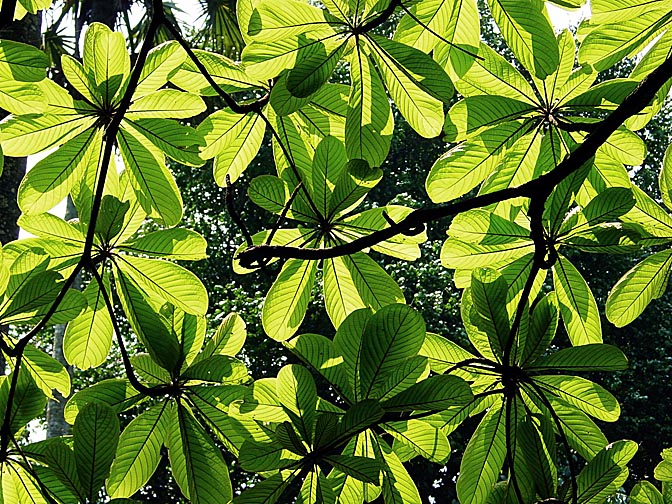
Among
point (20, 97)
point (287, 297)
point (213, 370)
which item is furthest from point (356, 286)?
point (20, 97)

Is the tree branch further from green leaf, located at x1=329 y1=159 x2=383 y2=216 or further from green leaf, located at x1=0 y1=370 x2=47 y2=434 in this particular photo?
green leaf, located at x1=0 y1=370 x2=47 y2=434

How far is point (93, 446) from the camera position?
618mm

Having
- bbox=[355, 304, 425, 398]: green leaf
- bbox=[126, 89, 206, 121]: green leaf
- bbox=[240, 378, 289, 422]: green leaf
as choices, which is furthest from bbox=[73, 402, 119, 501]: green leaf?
bbox=[126, 89, 206, 121]: green leaf

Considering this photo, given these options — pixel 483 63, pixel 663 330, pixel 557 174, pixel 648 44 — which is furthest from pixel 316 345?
pixel 663 330

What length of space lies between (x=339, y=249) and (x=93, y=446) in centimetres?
27

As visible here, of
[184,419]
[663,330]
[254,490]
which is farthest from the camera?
[663,330]

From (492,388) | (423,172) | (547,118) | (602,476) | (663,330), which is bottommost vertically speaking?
(602,476)

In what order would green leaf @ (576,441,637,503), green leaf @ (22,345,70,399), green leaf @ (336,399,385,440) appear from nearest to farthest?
1. green leaf @ (336,399,385,440)
2. green leaf @ (576,441,637,503)
3. green leaf @ (22,345,70,399)

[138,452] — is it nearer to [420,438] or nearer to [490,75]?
[420,438]

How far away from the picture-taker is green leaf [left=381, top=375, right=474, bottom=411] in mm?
605

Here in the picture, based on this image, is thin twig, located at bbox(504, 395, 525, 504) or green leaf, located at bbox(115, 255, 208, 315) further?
green leaf, located at bbox(115, 255, 208, 315)

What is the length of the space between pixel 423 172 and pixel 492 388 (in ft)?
30.5

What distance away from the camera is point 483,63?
2.55 ft

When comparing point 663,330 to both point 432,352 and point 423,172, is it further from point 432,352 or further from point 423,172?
point 432,352
